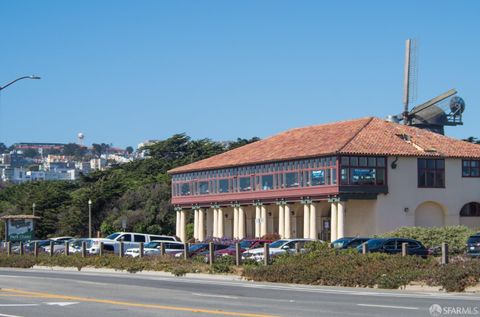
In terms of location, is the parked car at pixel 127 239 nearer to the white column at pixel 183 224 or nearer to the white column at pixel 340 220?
the white column at pixel 340 220

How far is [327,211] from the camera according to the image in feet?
219

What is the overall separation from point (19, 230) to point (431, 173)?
31108 millimetres

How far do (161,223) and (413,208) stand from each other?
3061 cm

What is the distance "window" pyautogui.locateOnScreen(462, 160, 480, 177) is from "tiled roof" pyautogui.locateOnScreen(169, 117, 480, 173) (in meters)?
0.67

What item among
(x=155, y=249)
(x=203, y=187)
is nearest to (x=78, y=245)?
(x=155, y=249)

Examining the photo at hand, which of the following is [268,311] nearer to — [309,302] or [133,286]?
[309,302]

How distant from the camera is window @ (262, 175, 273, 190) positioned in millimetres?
69438

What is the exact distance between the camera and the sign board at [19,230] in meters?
64.8

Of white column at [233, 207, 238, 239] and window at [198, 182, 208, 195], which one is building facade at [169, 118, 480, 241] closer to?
white column at [233, 207, 238, 239]

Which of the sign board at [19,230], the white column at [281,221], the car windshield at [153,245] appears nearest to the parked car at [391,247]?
the car windshield at [153,245]

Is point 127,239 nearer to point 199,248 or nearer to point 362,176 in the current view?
point 199,248

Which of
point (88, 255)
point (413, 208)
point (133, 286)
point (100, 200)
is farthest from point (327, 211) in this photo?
point (133, 286)

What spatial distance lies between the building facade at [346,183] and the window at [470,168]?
8 cm

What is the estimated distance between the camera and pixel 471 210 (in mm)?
69375
